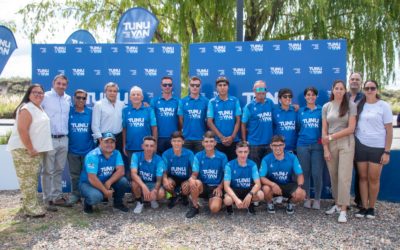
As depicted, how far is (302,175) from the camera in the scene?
607 cm

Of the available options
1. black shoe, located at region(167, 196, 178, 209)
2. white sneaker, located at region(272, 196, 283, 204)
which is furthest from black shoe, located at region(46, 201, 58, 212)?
white sneaker, located at region(272, 196, 283, 204)

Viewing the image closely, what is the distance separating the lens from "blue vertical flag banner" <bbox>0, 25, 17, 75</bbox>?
23.1ft

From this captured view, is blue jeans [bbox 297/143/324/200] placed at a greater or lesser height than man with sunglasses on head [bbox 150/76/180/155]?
lesser

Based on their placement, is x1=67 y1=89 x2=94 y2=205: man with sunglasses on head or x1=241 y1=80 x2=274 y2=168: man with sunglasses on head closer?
x1=241 y1=80 x2=274 y2=168: man with sunglasses on head

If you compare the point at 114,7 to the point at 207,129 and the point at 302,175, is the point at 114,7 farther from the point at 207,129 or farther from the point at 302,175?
the point at 302,175

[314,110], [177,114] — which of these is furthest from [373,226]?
[177,114]

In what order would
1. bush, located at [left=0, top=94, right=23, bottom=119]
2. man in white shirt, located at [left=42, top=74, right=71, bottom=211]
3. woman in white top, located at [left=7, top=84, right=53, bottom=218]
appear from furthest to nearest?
bush, located at [left=0, top=94, right=23, bottom=119], man in white shirt, located at [left=42, top=74, right=71, bottom=211], woman in white top, located at [left=7, top=84, right=53, bottom=218]

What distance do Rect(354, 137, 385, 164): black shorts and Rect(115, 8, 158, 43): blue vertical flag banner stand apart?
5129mm

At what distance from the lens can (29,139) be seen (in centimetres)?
557

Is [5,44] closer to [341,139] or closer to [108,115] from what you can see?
[108,115]

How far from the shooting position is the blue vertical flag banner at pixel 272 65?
716cm

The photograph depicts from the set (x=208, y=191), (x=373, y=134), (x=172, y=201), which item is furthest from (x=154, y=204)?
(x=373, y=134)

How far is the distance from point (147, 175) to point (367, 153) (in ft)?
10.4

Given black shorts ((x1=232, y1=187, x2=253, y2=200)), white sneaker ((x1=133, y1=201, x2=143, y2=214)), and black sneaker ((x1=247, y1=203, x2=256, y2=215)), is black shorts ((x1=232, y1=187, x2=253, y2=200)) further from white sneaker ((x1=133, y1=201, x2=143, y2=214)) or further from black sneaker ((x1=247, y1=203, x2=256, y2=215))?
white sneaker ((x1=133, y1=201, x2=143, y2=214))
